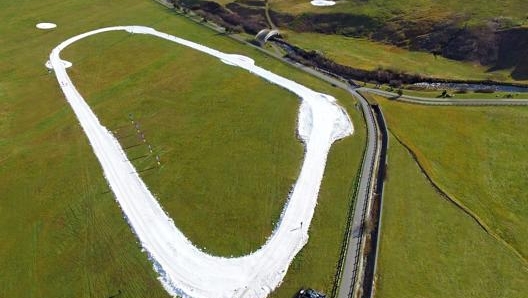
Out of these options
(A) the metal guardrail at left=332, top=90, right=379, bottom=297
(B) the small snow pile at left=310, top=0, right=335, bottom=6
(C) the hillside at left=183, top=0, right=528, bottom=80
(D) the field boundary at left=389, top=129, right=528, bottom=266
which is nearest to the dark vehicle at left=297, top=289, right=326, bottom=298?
(A) the metal guardrail at left=332, top=90, right=379, bottom=297

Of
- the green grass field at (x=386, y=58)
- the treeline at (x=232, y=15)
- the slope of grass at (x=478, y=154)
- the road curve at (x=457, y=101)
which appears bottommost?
the slope of grass at (x=478, y=154)

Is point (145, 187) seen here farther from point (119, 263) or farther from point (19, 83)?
point (19, 83)

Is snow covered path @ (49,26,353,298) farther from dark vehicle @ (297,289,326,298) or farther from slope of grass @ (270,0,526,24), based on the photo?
slope of grass @ (270,0,526,24)

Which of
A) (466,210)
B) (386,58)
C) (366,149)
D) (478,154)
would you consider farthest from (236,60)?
(466,210)

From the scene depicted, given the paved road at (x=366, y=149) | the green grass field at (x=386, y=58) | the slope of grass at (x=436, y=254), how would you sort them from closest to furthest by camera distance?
the slope of grass at (x=436, y=254) < the paved road at (x=366, y=149) < the green grass field at (x=386, y=58)

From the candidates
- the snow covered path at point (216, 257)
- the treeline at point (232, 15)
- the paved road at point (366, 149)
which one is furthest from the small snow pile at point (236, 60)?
the snow covered path at point (216, 257)

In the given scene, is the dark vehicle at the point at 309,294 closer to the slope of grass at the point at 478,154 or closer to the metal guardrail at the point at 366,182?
the metal guardrail at the point at 366,182

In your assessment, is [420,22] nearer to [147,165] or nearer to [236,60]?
[236,60]
